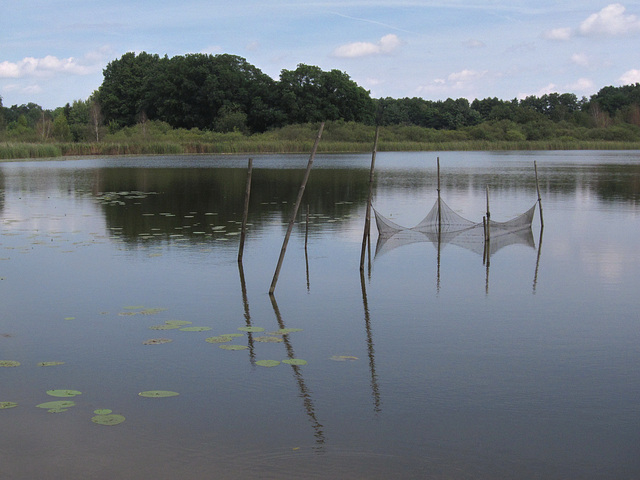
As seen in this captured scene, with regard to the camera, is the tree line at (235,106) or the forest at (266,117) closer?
the forest at (266,117)

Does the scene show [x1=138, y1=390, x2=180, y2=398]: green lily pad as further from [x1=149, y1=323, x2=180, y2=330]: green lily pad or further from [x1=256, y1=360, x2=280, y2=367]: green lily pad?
[x1=149, y1=323, x2=180, y2=330]: green lily pad

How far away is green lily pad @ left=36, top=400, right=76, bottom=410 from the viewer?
6238 mm

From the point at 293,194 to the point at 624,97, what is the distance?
11819 centimetres

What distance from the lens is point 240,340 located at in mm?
8305

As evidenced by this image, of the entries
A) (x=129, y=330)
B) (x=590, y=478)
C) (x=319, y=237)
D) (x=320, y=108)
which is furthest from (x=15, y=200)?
(x=320, y=108)

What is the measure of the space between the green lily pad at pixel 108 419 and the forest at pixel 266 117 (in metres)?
67.7

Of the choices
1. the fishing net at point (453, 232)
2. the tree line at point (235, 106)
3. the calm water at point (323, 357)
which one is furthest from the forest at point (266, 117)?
the calm water at point (323, 357)

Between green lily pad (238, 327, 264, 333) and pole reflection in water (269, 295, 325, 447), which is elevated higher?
green lily pad (238, 327, 264, 333)

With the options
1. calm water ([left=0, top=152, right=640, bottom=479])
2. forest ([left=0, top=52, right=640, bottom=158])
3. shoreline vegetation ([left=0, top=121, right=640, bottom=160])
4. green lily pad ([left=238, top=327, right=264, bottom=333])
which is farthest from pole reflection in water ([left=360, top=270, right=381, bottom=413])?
forest ([left=0, top=52, right=640, bottom=158])

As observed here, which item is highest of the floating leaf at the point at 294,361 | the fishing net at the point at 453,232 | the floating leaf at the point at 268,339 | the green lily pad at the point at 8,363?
the fishing net at the point at 453,232

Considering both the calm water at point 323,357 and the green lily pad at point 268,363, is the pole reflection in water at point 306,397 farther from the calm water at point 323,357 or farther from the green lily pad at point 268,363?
the green lily pad at point 268,363

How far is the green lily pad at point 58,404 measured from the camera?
6.24m

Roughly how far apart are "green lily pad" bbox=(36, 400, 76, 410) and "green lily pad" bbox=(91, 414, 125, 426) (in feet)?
1.27

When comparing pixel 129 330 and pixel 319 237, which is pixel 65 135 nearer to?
pixel 319 237
